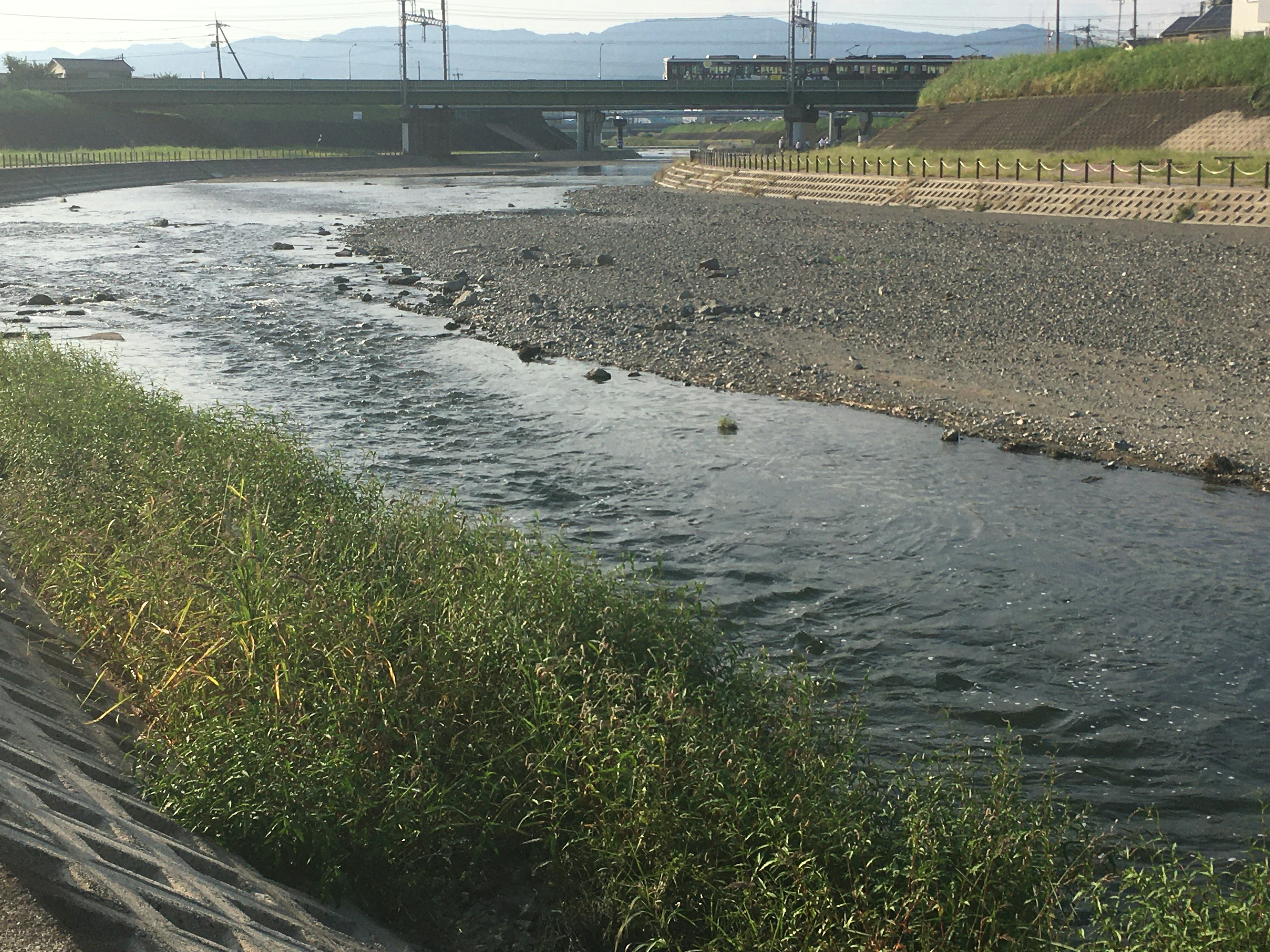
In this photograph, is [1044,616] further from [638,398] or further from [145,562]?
[638,398]

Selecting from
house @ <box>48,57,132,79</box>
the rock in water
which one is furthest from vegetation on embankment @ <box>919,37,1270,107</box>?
house @ <box>48,57,132,79</box>

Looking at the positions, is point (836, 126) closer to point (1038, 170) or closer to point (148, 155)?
point (148, 155)

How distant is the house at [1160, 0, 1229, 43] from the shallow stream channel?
73047 mm

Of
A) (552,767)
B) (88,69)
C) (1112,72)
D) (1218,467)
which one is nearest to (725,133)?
(88,69)

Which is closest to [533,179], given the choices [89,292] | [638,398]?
[89,292]

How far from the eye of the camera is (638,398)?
16.6 metres

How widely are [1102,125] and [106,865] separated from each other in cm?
5676

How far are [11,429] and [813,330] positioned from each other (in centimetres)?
1285

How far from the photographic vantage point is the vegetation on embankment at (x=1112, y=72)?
165 ft

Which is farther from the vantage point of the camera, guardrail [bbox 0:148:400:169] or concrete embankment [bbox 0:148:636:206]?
guardrail [bbox 0:148:400:169]

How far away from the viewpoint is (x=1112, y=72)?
57.5 meters

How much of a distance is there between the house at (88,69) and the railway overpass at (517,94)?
9376mm

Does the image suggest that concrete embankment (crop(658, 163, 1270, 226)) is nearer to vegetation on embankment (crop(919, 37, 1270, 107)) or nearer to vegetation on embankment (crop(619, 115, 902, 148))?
vegetation on embankment (crop(919, 37, 1270, 107))

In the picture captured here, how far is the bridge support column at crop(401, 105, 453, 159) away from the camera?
338 ft
